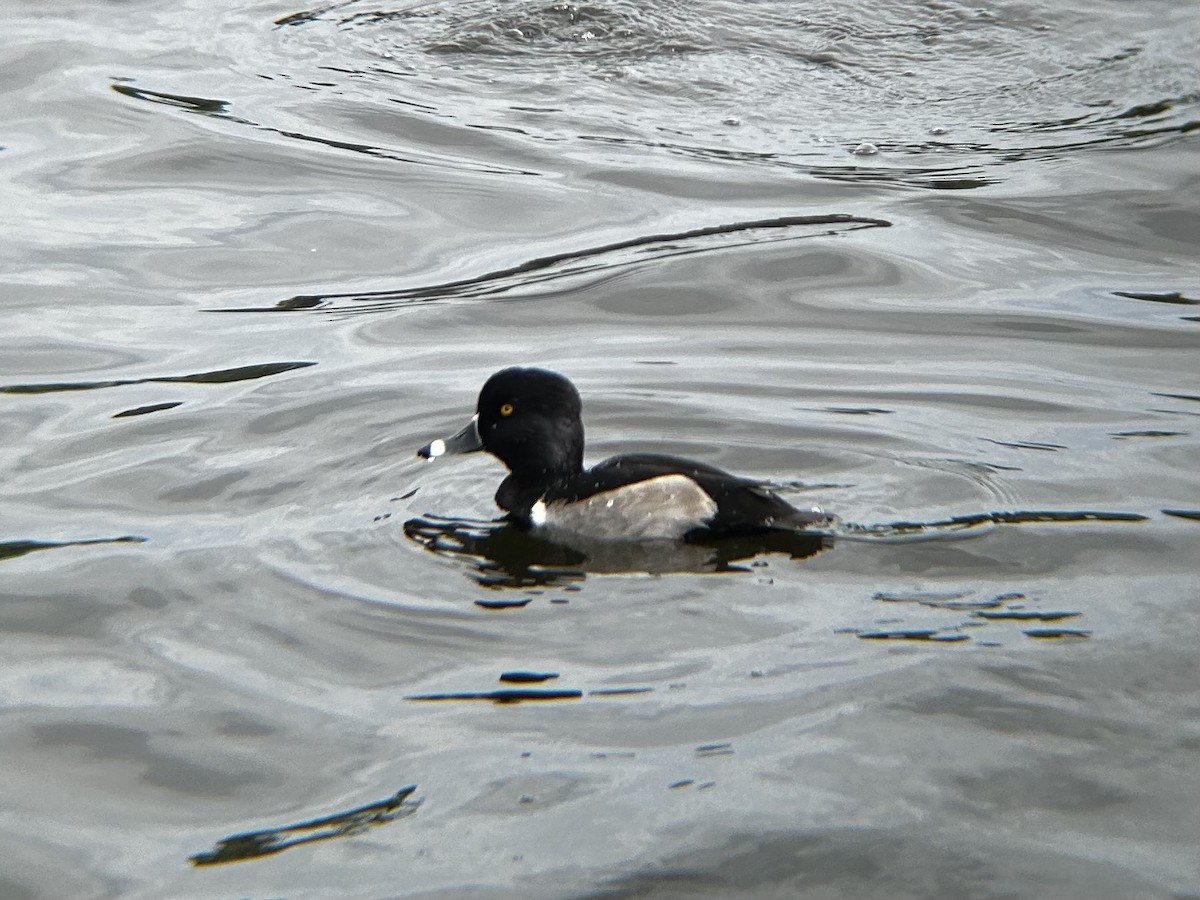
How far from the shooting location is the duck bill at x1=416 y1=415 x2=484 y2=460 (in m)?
7.56

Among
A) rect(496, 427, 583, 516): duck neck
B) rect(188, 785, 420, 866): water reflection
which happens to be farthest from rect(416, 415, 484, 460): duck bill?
rect(188, 785, 420, 866): water reflection

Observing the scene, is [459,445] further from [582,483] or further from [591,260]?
[591,260]

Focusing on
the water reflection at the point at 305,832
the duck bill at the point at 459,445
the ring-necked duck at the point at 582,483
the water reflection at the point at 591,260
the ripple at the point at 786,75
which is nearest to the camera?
the water reflection at the point at 305,832

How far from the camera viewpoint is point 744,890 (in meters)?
4.60

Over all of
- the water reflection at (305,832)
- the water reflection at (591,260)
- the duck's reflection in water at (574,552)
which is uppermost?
the water reflection at (591,260)

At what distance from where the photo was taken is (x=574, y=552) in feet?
23.1

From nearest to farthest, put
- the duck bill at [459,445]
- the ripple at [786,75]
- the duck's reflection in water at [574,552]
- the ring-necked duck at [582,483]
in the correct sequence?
the duck's reflection in water at [574,552], the ring-necked duck at [582,483], the duck bill at [459,445], the ripple at [786,75]

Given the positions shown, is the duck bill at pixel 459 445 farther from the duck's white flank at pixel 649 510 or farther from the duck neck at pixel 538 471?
the duck's white flank at pixel 649 510

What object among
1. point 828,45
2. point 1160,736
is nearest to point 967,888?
point 1160,736

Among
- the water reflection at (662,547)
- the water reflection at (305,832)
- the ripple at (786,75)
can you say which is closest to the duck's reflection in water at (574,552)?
the water reflection at (662,547)

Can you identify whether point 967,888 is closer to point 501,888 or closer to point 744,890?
point 744,890

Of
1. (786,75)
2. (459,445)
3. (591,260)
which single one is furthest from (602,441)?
(786,75)

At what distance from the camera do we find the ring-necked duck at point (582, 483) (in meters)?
6.89

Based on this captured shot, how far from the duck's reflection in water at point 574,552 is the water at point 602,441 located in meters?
0.04
